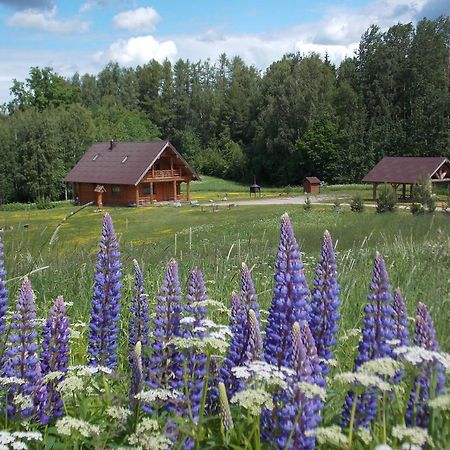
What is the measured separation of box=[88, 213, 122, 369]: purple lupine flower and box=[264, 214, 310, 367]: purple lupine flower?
46.0 inches

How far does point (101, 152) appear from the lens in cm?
6925

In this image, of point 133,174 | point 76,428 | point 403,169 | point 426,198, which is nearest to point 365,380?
point 76,428

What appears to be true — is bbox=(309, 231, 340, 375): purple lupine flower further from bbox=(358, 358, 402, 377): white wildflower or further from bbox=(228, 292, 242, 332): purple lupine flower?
bbox=(358, 358, 402, 377): white wildflower

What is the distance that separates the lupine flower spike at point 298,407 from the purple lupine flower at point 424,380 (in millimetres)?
367

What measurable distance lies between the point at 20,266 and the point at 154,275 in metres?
1.69

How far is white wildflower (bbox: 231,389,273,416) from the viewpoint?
221 cm

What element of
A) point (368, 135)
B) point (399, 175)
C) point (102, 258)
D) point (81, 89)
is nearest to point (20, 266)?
point (102, 258)

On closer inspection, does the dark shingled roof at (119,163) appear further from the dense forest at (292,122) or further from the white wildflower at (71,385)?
the white wildflower at (71,385)

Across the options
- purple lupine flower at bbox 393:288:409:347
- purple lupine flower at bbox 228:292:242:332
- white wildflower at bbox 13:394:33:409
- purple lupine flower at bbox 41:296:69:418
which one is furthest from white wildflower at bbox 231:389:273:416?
purple lupine flower at bbox 41:296:69:418

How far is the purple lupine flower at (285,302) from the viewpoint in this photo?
2633 mm

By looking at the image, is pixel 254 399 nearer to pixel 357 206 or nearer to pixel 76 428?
pixel 76 428

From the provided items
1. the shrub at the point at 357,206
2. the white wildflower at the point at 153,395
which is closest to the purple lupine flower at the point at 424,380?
the white wildflower at the point at 153,395

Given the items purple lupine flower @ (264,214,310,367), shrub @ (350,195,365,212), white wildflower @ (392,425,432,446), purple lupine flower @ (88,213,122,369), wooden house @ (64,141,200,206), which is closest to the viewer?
white wildflower @ (392,425,432,446)

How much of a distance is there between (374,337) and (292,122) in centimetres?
8873
